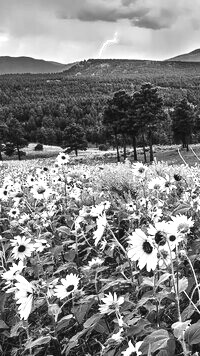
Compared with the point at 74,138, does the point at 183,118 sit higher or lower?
higher

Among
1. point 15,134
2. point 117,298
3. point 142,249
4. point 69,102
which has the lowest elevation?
point 15,134

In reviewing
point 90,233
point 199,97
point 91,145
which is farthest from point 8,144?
point 199,97

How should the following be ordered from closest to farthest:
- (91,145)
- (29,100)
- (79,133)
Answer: (79,133) < (91,145) < (29,100)

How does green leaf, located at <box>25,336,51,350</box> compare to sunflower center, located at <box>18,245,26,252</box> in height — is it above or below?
below

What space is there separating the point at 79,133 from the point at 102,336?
5937cm

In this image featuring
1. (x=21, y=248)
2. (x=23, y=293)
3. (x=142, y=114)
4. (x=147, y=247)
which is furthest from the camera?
(x=142, y=114)

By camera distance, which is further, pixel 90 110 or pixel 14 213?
pixel 90 110

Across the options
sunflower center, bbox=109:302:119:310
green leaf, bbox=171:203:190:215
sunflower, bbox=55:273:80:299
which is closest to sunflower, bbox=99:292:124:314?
sunflower center, bbox=109:302:119:310

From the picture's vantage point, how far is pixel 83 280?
276cm

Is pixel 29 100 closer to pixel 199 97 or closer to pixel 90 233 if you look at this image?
pixel 199 97

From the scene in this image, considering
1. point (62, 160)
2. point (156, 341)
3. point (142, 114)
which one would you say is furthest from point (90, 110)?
point (156, 341)

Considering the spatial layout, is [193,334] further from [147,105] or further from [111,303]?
[147,105]

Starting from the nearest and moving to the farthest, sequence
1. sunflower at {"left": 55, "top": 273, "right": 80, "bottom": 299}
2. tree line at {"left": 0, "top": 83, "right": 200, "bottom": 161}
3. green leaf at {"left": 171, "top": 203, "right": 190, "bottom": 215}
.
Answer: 1. sunflower at {"left": 55, "top": 273, "right": 80, "bottom": 299}
2. green leaf at {"left": 171, "top": 203, "right": 190, "bottom": 215}
3. tree line at {"left": 0, "top": 83, "right": 200, "bottom": 161}

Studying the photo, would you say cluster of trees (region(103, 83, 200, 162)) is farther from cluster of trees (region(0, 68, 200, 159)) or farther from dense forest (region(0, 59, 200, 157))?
dense forest (region(0, 59, 200, 157))
